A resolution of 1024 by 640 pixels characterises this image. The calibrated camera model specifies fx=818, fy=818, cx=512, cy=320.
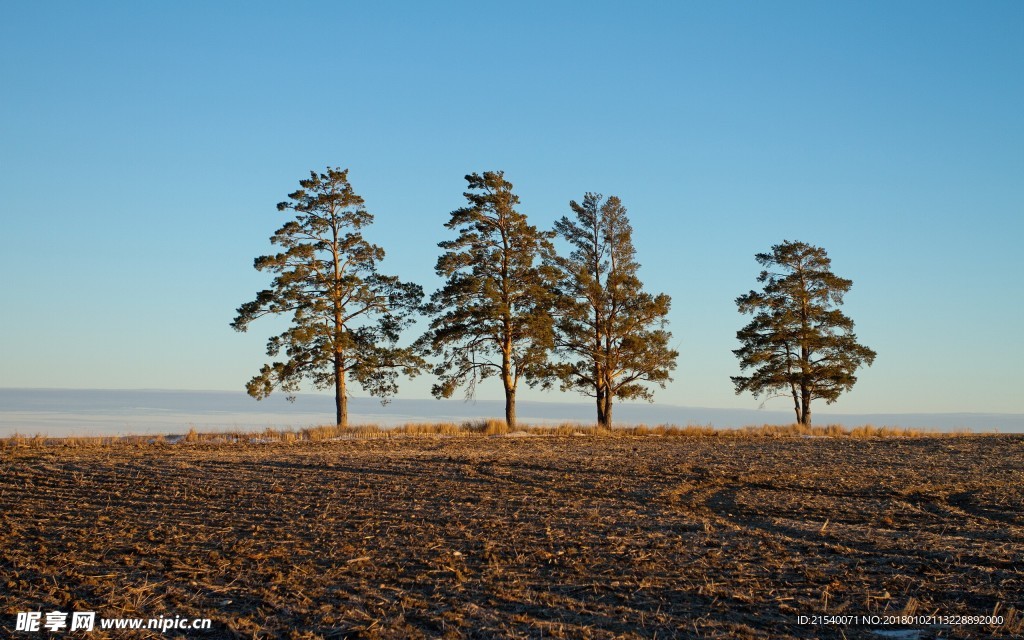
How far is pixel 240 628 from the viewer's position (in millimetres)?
7652

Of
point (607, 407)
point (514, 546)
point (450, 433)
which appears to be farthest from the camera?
point (607, 407)

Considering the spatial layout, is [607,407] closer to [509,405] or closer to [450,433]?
[509,405]

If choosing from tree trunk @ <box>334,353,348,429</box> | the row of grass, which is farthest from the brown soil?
tree trunk @ <box>334,353,348,429</box>

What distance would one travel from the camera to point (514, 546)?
426 inches

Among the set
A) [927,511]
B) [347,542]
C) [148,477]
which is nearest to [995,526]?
[927,511]

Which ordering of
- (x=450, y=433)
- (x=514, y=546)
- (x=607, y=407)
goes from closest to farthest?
(x=514, y=546)
(x=450, y=433)
(x=607, y=407)

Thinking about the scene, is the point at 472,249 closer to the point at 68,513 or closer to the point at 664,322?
the point at 664,322

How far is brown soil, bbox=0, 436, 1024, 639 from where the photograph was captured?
26.0ft

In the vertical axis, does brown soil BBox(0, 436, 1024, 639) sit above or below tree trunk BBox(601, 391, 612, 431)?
below

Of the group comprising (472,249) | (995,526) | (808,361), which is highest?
(472,249)

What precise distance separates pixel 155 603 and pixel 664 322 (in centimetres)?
3359

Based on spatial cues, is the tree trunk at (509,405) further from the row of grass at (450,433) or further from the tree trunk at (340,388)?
the tree trunk at (340,388)

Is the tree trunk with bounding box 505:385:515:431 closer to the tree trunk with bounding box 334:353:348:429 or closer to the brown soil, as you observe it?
the tree trunk with bounding box 334:353:348:429

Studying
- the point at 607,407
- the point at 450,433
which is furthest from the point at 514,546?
the point at 607,407
